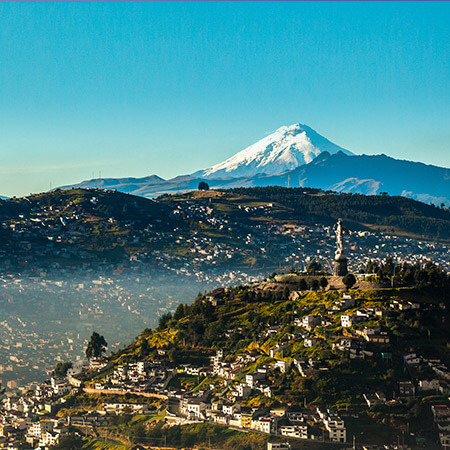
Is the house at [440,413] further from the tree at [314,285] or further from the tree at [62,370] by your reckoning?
the tree at [62,370]

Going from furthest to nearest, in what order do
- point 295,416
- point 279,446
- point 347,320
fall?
point 347,320 → point 295,416 → point 279,446

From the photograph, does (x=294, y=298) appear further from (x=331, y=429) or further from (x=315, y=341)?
(x=331, y=429)

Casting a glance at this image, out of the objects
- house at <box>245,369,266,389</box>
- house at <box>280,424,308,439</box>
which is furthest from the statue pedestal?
house at <box>280,424,308,439</box>

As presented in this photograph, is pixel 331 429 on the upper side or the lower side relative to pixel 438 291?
lower

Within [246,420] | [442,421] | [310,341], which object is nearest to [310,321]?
[310,341]

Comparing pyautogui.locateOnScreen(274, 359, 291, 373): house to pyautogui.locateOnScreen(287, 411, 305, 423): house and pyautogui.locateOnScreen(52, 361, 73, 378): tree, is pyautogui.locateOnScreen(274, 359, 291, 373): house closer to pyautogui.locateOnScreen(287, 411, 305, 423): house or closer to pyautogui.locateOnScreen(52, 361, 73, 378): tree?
pyautogui.locateOnScreen(287, 411, 305, 423): house

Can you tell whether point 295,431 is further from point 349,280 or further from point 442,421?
point 349,280

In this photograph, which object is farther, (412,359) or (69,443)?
(412,359)

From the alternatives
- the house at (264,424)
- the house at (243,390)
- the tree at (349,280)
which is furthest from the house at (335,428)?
the tree at (349,280)

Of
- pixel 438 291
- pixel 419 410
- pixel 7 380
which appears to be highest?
pixel 438 291

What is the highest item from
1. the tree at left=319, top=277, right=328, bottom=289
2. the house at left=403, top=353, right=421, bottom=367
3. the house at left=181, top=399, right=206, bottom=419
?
the tree at left=319, top=277, right=328, bottom=289

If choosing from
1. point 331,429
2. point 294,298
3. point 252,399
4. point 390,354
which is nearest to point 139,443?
point 252,399
